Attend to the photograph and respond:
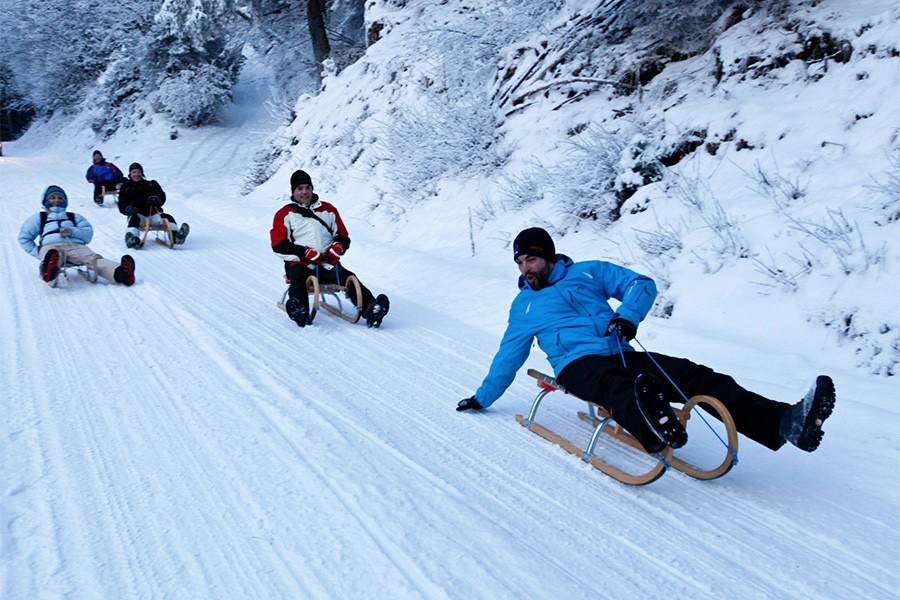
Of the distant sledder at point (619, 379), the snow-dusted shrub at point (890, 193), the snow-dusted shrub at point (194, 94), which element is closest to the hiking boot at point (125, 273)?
the distant sledder at point (619, 379)

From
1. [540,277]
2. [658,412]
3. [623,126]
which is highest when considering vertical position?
[623,126]

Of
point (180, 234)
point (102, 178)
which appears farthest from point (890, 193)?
point (102, 178)

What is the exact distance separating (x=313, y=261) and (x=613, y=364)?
147 inches

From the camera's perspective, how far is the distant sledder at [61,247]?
21.9 ft

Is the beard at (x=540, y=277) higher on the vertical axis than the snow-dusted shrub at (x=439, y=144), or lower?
lower

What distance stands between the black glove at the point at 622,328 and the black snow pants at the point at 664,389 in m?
0.16

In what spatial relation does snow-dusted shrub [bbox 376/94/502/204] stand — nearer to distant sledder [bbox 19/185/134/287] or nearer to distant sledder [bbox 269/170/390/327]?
distant sledder [bbox 269/170/390/327]

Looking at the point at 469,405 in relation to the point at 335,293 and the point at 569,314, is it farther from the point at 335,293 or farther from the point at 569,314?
the point at 335,293

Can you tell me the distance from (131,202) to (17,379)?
655 centimetres

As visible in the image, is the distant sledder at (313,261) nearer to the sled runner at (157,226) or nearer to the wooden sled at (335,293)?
the wooden sled at (335,293)

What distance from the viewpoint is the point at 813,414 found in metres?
2.62

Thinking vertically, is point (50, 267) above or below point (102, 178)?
below

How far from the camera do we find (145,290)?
678cm

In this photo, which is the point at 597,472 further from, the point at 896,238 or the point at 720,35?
the point at 720,35
